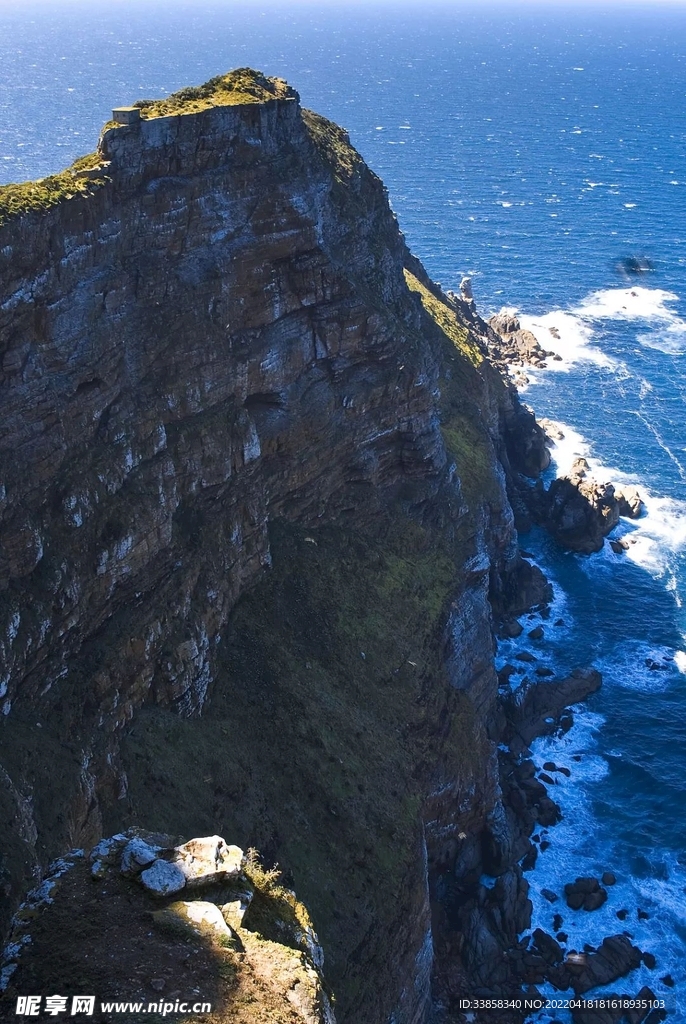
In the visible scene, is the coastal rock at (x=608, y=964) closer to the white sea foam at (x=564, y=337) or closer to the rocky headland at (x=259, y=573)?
the rocky headland at (x=259, y=573)

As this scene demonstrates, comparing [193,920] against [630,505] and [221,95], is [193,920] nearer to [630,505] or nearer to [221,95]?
[221,95]

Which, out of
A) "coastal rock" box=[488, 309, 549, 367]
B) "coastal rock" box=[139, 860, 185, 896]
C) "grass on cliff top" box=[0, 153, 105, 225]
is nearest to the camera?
"coastal rock" box=[139, 860, 185, 896]

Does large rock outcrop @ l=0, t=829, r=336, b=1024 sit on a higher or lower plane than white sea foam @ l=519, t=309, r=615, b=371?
higher

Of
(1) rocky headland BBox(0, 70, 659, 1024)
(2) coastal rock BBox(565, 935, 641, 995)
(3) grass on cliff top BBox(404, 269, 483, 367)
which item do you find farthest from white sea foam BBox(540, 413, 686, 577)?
(2) coastal rock BBox(565, 935, 641, 995)

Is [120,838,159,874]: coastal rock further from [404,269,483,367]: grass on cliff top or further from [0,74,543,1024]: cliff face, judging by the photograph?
[404,269,483,367]: grass on cliff top

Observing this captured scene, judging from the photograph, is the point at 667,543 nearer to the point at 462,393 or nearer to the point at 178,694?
the point at 462,393

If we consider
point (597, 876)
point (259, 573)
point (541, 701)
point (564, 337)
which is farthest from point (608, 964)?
point (564, 337)
